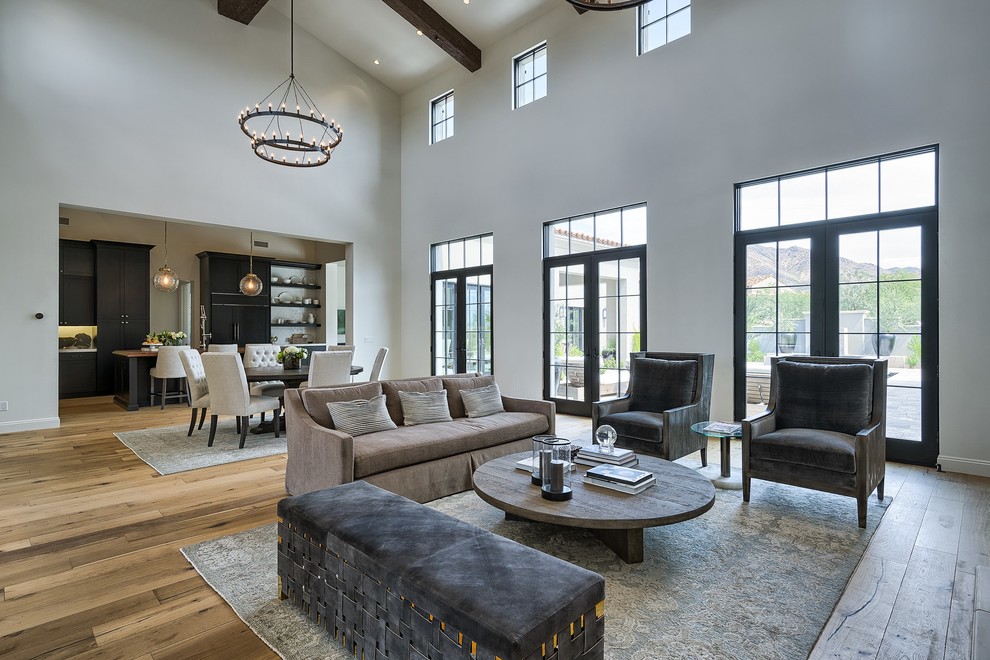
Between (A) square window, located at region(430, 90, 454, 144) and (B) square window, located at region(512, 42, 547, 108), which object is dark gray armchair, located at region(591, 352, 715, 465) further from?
(A) square window, located at region(430, 90, 454, 144)

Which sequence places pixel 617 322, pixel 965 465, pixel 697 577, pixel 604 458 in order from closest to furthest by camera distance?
pixel 697 577, pixel 604 458, pixel 965 465, pixel 617 322

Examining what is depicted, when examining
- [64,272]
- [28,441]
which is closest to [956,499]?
[28,441]

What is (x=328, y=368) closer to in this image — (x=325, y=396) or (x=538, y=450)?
(x=325, y=396)

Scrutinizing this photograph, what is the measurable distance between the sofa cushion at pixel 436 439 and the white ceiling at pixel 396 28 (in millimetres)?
5608

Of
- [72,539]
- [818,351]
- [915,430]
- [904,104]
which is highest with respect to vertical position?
[904,104]

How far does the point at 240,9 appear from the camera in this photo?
282 inches

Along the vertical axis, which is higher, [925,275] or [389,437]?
[925,275]

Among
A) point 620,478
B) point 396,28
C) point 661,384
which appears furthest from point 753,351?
point 396,28

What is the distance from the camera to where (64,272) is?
8477mm

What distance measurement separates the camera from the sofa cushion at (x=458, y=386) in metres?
4.40

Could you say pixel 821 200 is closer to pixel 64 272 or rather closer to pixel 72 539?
pixel 72 539

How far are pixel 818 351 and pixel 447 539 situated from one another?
4380 mm

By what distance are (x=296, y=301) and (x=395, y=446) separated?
28.7 feet

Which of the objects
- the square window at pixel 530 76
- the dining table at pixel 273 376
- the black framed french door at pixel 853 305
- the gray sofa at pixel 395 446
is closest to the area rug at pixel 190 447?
the dining table at pixel 273 376
